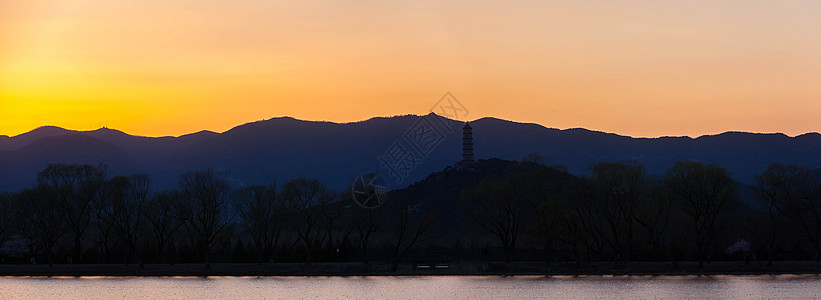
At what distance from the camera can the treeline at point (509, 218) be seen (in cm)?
10094

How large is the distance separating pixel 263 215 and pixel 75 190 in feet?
85.3

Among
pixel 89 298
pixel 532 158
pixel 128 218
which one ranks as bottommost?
pixel 89 298

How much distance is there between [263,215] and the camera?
375 feet

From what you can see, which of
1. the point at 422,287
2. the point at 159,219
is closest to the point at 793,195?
the point at 422,287

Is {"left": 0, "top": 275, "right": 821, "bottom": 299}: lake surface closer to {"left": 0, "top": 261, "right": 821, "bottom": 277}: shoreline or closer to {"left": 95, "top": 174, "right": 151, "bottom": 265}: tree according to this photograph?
{"left": 0, "top": 261, "right": 821, "bottom": 277}: shoreline

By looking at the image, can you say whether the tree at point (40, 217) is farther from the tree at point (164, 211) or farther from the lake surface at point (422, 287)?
the lake surface at point (422, 287)

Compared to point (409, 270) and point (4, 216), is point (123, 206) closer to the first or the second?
point (4, 216)

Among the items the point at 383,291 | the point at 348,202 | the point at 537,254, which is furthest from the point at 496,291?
the point at 348,202

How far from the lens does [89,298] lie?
70375 mm

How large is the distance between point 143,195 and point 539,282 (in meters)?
58.1

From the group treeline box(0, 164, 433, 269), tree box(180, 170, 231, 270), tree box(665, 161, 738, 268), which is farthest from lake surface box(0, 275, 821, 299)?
tree box(180, 170, 231, 270)

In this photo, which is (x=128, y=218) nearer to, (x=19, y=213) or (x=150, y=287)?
(x=19, y=213)

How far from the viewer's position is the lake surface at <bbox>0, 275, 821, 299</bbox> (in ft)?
227

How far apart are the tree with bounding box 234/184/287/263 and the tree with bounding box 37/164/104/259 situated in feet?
63.9
